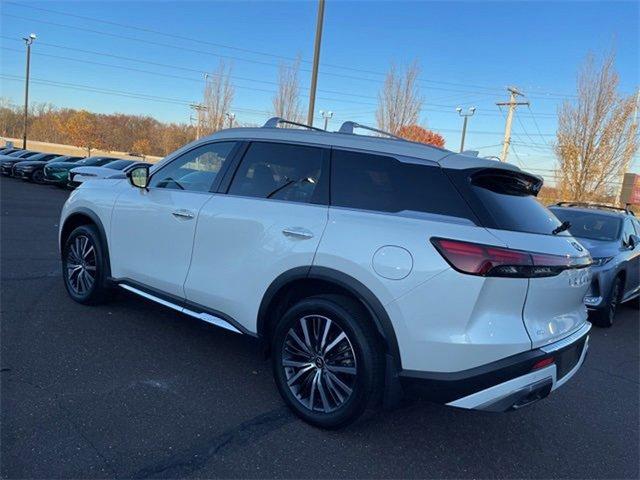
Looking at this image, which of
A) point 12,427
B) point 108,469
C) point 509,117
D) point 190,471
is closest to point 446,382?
point 190,471

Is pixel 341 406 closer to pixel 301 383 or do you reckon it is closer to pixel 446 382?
pixel 301 383

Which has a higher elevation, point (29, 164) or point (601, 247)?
point (601, 247)

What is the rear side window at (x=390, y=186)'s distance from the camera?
2826 millimetres

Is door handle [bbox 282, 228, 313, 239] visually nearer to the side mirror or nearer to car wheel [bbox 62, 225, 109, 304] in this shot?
the side mirror

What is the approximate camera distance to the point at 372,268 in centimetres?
278

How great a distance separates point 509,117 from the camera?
35.3m

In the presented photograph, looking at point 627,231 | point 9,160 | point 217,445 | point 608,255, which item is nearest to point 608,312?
point 608,255

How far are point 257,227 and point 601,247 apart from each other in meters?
5.16

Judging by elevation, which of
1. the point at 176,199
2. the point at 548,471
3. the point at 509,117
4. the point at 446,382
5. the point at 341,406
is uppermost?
the point at 509,117

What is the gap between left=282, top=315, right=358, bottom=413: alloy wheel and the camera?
2980 millimetres

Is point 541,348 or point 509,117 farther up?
point 509,117

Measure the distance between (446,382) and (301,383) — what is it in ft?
3.37

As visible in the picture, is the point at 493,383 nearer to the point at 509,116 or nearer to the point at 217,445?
the point at 217,445

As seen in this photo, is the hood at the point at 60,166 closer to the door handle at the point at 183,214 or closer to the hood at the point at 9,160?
the hood at the point at 9,160
